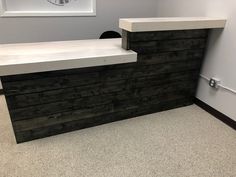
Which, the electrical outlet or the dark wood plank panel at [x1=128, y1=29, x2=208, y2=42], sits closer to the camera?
the dark wood plank panel at [x1=128, y1=29, x2=208, y2=42]

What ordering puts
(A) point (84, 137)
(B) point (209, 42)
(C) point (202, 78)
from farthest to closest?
(C) point (202, 78) < (B) point (209, 42) < (A) point (84, 137)

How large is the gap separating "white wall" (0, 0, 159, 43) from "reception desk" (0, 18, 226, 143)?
0.63 meters

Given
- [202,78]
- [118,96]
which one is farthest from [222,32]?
[118,96]

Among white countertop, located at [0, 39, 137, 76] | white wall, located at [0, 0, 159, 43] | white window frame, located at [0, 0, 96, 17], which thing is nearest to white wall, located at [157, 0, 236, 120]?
white wall, located at [0, 0, 159, 43]

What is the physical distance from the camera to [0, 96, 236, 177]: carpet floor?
5.46 ft

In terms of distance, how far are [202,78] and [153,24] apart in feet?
3.43

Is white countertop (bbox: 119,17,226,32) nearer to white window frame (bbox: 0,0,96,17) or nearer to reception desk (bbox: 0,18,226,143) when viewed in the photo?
reception desk (bbox: 0,18,226,143)

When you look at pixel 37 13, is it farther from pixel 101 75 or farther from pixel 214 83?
pixel 214 83

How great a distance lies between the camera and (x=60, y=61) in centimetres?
169

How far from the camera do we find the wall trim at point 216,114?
2240 millimetres

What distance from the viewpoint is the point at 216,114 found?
7.90 ft

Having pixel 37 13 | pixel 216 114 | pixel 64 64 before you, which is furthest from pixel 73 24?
pixel 216 114

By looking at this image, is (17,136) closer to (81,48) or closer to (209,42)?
(81,48)

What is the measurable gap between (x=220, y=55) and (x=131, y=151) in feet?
4.61
